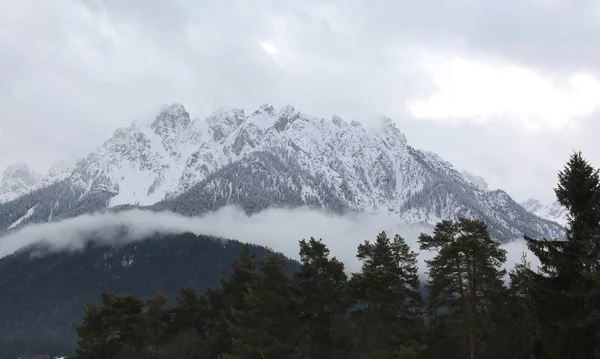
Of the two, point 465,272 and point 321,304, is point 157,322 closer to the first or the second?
point 321,304

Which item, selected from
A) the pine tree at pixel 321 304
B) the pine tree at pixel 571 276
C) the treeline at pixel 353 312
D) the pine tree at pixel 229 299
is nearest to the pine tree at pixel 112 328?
the treeline at pixel 353 312

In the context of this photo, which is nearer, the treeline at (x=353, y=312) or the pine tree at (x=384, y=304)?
the treeline at (x=353, y=312)

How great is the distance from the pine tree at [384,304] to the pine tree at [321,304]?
176cm

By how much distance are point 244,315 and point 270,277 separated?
3955 millimetres

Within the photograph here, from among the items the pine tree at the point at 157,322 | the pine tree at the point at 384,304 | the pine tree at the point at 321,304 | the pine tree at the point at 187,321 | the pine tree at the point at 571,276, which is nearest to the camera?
the pine tree at the point at 571,276

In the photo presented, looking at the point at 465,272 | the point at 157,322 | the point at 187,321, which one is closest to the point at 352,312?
the point at 465,272

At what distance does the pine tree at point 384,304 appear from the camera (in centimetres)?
4512

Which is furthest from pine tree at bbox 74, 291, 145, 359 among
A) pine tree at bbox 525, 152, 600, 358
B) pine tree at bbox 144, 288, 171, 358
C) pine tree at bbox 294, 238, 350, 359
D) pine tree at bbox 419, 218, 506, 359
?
pine tree at bbox 525, 152, 600, 358

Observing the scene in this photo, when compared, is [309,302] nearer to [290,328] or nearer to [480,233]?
[290,328]

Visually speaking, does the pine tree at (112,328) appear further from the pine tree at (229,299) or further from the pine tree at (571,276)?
the pine tree at (571,276)

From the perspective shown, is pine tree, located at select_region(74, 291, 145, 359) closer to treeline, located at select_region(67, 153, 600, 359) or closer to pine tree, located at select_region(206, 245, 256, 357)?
treeline, located at select_region(67, 153, 600, 359)

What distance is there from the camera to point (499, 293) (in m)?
47.9

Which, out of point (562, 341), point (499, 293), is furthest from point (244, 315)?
point (562, 341)

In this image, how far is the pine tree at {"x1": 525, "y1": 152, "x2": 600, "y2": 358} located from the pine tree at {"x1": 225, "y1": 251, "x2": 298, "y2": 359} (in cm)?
2354
